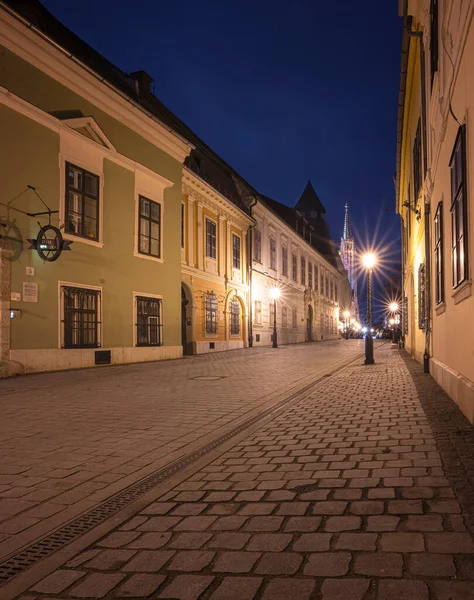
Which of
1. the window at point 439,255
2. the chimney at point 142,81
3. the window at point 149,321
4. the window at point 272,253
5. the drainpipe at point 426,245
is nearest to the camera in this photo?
the window at point 439,255

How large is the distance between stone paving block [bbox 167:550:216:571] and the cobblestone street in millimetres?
11

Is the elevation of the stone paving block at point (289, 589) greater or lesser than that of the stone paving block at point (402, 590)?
lesser

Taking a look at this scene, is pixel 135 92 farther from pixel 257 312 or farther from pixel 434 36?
pixel 257 312

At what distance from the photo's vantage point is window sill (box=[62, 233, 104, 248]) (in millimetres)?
15164

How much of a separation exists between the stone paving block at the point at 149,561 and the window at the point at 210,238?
2424 cm

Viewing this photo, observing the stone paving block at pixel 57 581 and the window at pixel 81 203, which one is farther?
the window at pixel 81 203

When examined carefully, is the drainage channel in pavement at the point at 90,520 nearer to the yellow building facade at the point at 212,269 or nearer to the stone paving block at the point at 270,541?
the stone paving block at the point at 270,541

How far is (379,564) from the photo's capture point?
2684 mm

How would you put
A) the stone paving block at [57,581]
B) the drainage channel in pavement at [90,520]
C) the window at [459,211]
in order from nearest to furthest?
1. the stone paving block at [57,581]
2. the drainage channel in pavement at [90,520]
3. the window at [459,211]

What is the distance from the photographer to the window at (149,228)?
18922 millimetres

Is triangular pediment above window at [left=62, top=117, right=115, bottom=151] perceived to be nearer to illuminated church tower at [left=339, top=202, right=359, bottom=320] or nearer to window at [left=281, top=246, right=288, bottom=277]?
window at [left=281, top=246, right=288, bottom=277]

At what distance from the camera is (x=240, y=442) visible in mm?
5750

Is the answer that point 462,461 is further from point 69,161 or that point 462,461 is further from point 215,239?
point 215,239

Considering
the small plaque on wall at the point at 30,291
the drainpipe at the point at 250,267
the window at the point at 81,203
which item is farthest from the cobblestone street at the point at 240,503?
the drainpipe at the point at 250,267
